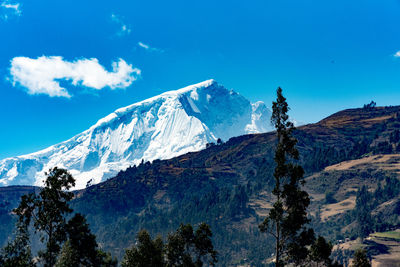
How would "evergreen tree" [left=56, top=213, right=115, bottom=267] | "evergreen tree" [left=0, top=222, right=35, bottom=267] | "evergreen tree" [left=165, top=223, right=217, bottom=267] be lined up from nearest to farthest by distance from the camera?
"evergreen tree" [left=0, top=222, right=35, bottom=267]
"evergreen tree" [left=56, top=213, right=115, bottom=267]
"evergreen tree" [left=165, top=223, right=217, bottom=267]

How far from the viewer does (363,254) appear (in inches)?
2670

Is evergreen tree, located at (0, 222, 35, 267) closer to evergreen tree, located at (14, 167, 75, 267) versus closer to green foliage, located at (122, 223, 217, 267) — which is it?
evergreen tree, located at (14, 167, 75, 267)

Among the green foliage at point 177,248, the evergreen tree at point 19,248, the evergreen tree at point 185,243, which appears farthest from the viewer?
the evergreen tree at point 185,243

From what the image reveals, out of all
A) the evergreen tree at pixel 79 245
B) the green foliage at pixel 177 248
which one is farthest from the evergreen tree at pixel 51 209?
the green foliage at pixel 177 248

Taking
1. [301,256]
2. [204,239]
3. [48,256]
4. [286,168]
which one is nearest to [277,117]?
[286,168]

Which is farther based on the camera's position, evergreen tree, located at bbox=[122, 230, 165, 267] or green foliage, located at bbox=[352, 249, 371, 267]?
evergreen tree, located at bbox=[122, 230, 165, 267]

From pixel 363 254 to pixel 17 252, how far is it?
57.7 m

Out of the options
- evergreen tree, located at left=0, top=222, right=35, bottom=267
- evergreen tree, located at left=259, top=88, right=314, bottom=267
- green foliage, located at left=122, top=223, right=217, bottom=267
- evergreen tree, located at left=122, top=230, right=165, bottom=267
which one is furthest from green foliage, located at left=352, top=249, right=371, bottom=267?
evergreen tree, located at left=0, top=222, right=35, bottom=267

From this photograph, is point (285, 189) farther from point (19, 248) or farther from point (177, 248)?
point (19, 248)

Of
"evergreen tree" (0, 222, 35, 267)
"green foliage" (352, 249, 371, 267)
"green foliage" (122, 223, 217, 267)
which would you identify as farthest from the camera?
"green foliage" (122, 223, 217, 267)

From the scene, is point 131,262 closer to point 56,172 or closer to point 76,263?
point 76,263

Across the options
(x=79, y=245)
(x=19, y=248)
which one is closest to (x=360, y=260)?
(x=79, y=245)

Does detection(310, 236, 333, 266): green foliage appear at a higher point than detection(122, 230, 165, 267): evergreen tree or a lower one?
lower

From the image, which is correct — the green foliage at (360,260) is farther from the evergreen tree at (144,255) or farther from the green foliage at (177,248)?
the evergreen tree at (144,255)
